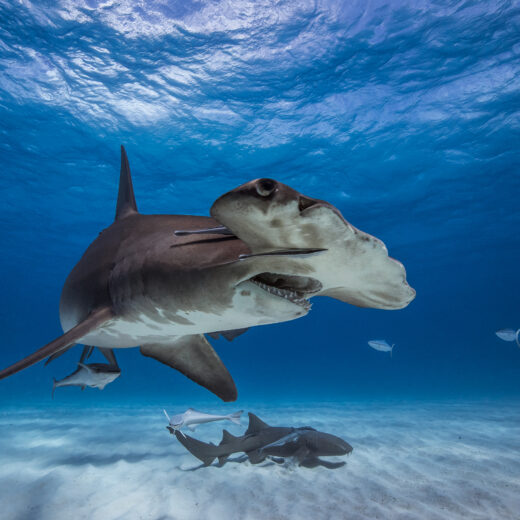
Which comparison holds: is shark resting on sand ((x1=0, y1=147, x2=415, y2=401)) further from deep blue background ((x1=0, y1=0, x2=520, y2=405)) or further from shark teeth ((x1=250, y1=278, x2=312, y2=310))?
deep blue background ((x1=0, y1=0, x2=520, y2=405))

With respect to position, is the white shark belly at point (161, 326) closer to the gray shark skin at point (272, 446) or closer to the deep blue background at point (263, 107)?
the gray shark skin at point (272, 446)

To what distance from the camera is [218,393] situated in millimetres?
3604

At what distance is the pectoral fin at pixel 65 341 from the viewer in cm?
213

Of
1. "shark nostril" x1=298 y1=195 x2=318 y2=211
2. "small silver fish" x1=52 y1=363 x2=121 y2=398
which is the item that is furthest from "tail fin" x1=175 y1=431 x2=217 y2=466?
"shark nostril" x1=298 y1=195 x2=318 y2=211

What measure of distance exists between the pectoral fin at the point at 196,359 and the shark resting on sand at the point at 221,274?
0.01 m

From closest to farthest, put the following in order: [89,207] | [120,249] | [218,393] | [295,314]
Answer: [295,314], [120,249], [218,393], [89,207]

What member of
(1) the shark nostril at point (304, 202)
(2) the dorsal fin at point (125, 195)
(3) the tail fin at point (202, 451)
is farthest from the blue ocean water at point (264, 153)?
(1) the shark nostril at point (304, 202)

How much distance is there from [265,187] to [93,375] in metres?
4.53

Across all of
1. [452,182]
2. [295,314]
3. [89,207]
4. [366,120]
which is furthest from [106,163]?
[452,182]

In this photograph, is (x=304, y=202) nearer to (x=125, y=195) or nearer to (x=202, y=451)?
(x=125, y=195)

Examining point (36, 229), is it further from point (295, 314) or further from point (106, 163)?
point (295, 314)

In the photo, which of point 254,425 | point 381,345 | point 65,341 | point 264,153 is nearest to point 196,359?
point 65,341

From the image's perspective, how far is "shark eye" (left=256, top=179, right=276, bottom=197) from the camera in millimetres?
1351

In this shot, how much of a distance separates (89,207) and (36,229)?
25.4 feet
